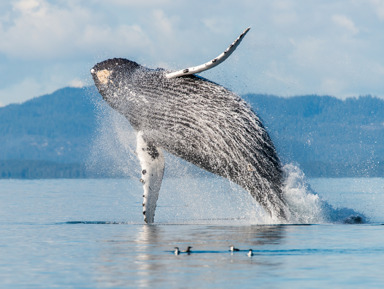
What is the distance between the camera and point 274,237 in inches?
733

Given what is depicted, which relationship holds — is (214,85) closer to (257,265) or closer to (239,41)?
(239,41)

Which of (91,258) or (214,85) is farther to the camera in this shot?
(214,85)

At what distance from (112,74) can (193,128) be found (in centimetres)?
274

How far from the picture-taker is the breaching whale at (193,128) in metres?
20.9

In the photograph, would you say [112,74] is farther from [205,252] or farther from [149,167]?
[205,252]

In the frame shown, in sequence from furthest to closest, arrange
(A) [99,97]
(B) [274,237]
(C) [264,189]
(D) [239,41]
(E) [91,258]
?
(A) [99,97], (C) [264,189], (D) [239,41], (B) [274,237], (E) [91,258]

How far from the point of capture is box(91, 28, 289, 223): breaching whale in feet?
68.4

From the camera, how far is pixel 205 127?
824 inches

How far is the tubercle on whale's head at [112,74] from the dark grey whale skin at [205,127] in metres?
0.03

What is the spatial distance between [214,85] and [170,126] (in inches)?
59.6

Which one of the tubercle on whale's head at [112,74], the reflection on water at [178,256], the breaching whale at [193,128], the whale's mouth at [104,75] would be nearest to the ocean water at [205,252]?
the reflection on water at [178,256]

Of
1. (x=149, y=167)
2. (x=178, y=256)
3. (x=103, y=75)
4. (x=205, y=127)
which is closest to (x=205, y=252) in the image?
(x=178, y=256)

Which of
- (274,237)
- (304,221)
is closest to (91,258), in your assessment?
(274,237)

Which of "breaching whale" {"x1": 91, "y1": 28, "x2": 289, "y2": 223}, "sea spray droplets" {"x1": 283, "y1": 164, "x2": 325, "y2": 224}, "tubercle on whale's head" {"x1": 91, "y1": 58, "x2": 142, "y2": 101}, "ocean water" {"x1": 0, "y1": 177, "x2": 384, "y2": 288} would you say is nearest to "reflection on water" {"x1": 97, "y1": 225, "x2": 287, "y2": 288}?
"ocean water" {"x1": 0, "y1": 177, "x2": 384, "y2": 288}
